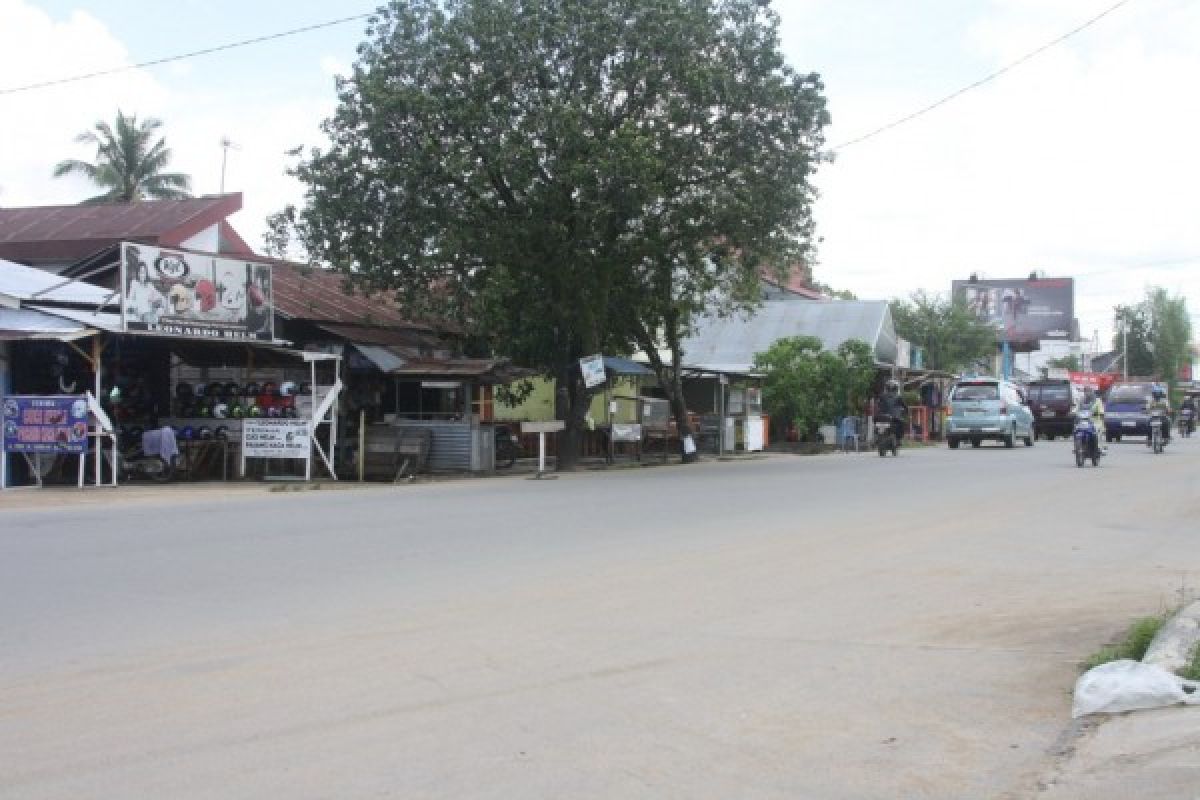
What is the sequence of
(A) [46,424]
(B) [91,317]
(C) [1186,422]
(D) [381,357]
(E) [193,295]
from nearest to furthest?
(A) [46,424] < (B) [91,317] < (E) [193,295] < (D) [381,357] < (C) [1186,422]

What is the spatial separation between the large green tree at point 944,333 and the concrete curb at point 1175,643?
183 feet

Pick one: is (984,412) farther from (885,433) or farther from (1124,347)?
(1124,347)

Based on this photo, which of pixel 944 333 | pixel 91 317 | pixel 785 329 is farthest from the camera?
pixel 944 333

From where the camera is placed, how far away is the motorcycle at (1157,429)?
102 feet

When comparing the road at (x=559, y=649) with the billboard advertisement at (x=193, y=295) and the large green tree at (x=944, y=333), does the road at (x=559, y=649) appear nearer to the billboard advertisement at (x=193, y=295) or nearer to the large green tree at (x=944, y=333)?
the billboard advertisement at (x=193, y=295)

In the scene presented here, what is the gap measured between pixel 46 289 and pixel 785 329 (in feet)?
107

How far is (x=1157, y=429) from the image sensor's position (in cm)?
3120

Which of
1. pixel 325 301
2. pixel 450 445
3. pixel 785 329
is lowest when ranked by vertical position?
pixel 450 445

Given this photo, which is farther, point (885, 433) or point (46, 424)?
point (885, 433)

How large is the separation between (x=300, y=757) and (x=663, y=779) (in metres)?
1.65

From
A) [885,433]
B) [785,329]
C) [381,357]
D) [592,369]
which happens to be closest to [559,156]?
[592,369]

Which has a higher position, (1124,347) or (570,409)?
(1124,347)

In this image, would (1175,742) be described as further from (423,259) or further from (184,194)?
(184,194)

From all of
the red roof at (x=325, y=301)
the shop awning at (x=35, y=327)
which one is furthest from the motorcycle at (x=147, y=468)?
the red roof at (x=325, y=301)
